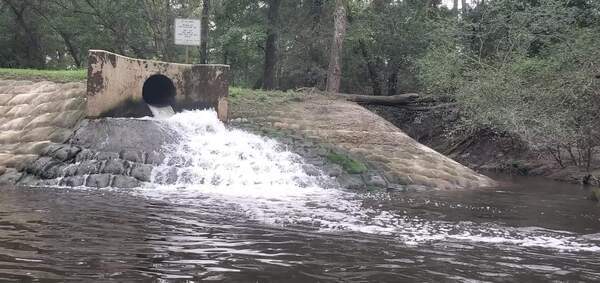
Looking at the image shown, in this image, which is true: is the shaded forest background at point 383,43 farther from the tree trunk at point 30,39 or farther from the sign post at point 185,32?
the sign post at point 185,32

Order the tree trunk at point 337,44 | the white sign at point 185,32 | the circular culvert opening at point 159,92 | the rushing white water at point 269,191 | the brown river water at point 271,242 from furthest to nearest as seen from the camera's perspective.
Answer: the tree trunk at point 337,44 < the white sign at point 185,32 < the circular culvert opening at point 159,92 < the rushing white water at point 269,191 < the brown river water at point 271,242

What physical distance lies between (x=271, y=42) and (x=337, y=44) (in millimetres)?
4195

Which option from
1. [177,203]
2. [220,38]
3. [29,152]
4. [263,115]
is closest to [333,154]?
[263,115]

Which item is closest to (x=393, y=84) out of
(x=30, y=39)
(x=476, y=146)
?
(x=476, y=146)

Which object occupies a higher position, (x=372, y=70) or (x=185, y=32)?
(x=372, y=70)

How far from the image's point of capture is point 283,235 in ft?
21.5

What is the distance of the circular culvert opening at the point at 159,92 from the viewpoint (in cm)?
1584

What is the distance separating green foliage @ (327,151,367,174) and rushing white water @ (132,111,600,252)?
2.74ft

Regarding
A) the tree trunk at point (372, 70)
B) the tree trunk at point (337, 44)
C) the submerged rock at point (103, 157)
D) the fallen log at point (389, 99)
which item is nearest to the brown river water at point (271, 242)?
the submerged rock at point (103, 157)

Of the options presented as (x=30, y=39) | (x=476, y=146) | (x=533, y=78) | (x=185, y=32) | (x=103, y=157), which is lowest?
(x=103, y=157)

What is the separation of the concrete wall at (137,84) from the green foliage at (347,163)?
11.4 feet

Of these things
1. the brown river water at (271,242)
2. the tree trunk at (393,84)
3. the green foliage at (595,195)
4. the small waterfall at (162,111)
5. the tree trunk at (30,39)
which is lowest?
the brown river water at (271,242)

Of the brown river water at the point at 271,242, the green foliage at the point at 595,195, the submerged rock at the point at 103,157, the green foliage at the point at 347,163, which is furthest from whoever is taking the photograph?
the green foliage at the point at 347,163

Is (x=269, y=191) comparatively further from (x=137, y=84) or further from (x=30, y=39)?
(x=30, y=39)
